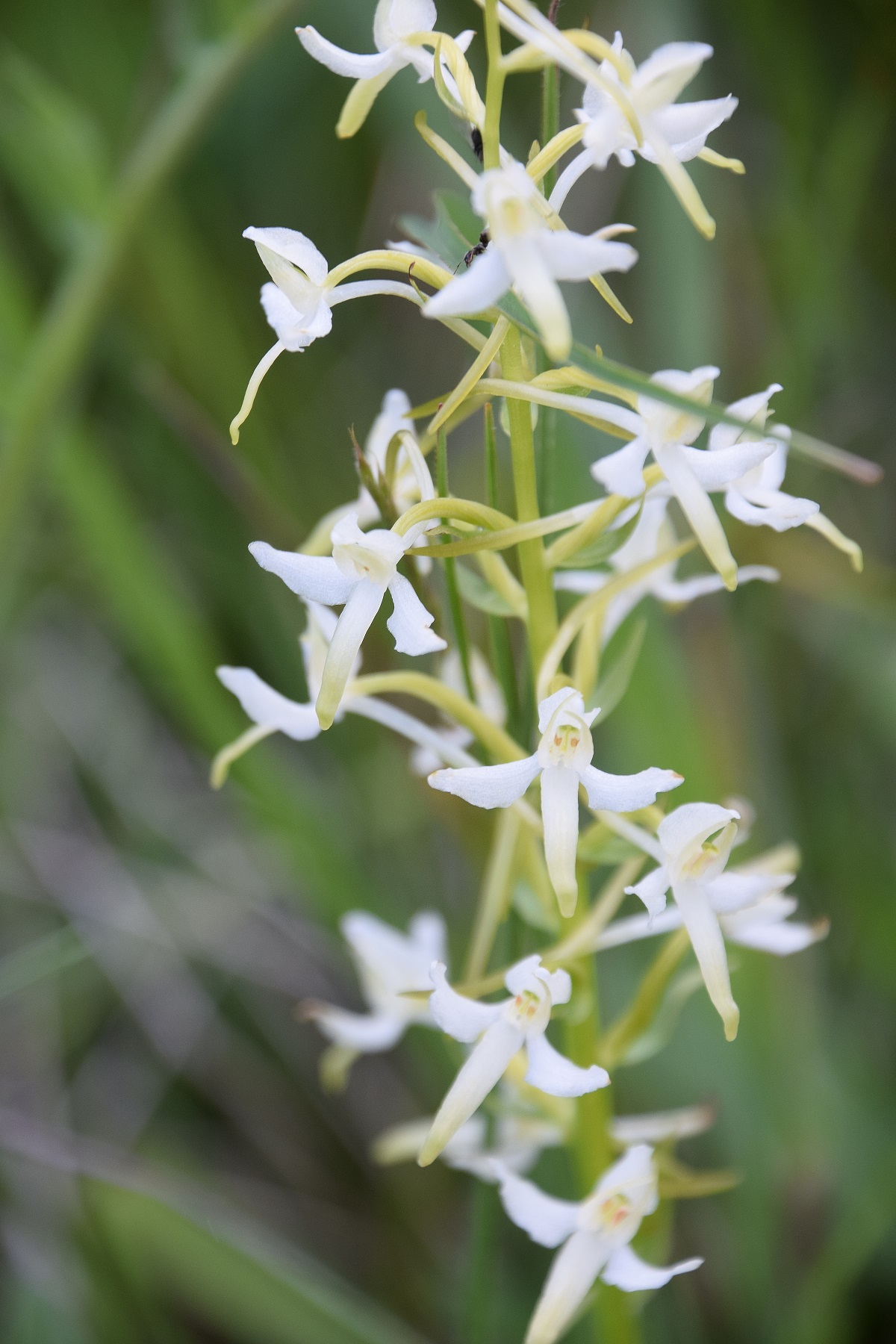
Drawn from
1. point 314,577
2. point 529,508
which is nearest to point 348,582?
point 314,577

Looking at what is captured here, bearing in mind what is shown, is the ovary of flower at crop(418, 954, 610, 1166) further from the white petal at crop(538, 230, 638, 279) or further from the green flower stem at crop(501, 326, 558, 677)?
the white petal at crop(538, 230, 638, 279)

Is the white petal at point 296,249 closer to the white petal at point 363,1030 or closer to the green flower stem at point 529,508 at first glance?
the green flower stem at point 529,508

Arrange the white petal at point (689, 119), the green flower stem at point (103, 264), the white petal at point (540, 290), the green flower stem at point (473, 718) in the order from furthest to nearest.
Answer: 1. the green flower stem at point (103, 264)
2. the green flower stem at point (473, 718)
3. the white petal at point (689, 119)
4. the white petal at point (540, 290)

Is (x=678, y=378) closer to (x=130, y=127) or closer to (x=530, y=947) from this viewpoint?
(x=530, y=947)

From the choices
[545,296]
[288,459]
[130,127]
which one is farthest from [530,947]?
[130,127]

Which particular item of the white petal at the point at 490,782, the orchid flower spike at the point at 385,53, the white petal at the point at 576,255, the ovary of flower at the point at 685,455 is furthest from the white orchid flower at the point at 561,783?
the orchid flower spike at the point at 385,53

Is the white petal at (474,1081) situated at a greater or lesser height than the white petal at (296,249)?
lesser
